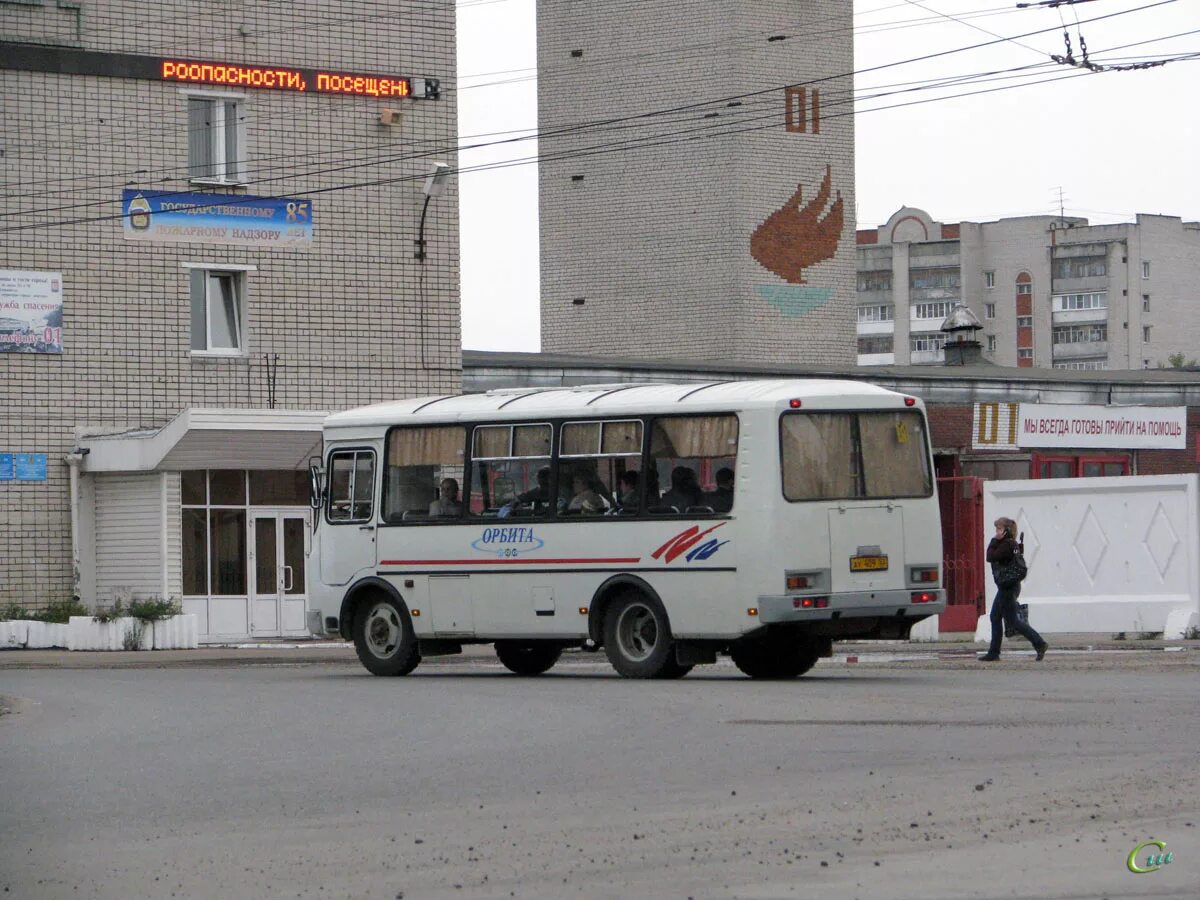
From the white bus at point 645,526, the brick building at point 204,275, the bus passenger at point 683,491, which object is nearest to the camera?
the white bus at point 645,526

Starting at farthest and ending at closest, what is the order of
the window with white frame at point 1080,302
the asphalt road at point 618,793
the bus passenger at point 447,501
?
the window with white frame at point 1080,302 → the bus passenger at point 447,501 → the asphalt road at point 618,793

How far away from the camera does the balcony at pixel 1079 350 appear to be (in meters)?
141

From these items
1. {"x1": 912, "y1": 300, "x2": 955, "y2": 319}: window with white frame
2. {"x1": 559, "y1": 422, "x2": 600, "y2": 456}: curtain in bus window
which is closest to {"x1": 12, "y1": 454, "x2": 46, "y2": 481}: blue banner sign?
{"x1": 559, "y1": 422, "x2": 600, "y2": 456}: curtain in bus window

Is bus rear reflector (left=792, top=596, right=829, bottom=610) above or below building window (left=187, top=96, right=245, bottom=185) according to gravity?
below

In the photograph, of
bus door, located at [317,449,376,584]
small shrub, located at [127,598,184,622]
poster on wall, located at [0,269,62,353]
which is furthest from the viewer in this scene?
poster on wall, located at [0,269,62,353]

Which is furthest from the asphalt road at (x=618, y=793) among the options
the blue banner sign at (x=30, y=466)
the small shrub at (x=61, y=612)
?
the blue banner sign at (x=30, y=466)

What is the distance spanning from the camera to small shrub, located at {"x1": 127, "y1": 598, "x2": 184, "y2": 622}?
3412cm

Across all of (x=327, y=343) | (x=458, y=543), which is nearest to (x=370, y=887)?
(x=458, y=543)

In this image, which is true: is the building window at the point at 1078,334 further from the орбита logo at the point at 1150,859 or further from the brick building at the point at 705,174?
the орбита logo at the point at 1150,859

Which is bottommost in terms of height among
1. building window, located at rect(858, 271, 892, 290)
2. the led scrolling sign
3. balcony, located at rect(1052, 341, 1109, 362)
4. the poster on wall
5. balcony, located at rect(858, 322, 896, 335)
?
the poster on wall

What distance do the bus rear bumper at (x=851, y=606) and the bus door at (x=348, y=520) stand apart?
5.20m

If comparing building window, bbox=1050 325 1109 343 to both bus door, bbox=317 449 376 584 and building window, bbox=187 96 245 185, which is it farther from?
bus door, bbox=317 449 376 584

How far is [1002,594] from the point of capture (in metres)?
24.3

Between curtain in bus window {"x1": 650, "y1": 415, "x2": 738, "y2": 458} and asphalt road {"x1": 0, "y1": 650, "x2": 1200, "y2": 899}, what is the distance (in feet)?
8.09
